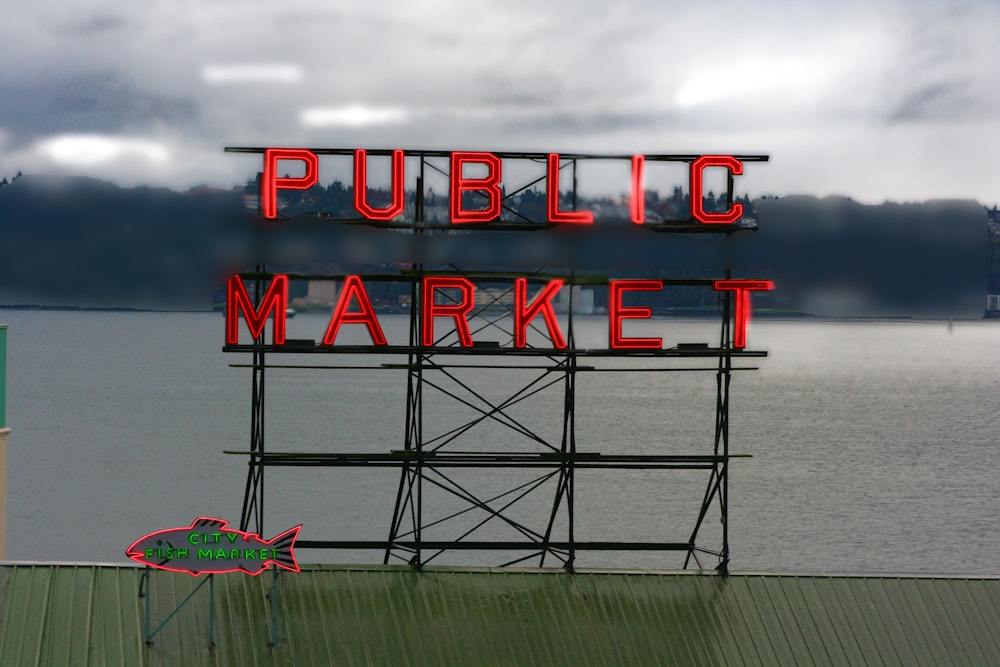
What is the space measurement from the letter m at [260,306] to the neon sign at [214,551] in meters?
5.71

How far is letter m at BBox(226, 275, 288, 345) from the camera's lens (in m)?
32.2

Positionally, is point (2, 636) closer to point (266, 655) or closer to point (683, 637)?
point (266, 655)

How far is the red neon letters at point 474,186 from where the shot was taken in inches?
1294

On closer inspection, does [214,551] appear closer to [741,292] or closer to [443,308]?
[443,308]

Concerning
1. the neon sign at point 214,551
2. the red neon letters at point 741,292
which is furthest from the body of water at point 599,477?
the neon sign at point 214,551

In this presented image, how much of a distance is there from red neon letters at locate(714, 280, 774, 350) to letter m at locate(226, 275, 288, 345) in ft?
35.8

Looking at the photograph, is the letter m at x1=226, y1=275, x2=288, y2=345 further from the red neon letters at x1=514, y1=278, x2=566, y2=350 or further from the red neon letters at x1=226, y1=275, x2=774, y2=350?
the red neon letters at x1=514, y1=278, x2=566, y2=350

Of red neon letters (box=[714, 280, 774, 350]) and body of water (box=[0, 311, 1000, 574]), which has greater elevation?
red neon letters (box=[714, 280, 774, 350])

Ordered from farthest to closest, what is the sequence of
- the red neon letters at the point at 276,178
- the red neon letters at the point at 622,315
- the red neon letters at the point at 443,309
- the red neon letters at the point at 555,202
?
the red neon letters at the point at 555,202, the red neon letters at the point at 622,315, the red neon letters at the point at 276,178, the red neon letters at the point at 443,309

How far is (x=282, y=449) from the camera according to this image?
12925cm

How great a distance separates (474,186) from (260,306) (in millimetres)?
6390

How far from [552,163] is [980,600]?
1507 centimetres

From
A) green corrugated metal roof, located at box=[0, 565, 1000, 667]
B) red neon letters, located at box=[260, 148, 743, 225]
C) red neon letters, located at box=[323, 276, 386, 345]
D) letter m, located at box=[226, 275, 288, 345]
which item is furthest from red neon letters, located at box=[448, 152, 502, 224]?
green corrugated metal roof, located at box=[0, 565, 1000, 667]

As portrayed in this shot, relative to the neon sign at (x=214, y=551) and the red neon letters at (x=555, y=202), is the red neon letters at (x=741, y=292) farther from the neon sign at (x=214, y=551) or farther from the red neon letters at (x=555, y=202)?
the neon sign at (x=214, y=551)
